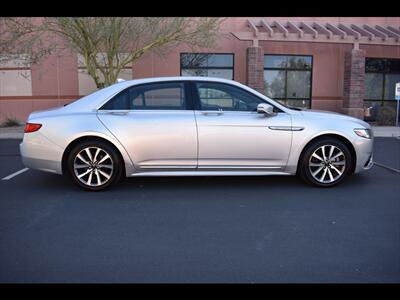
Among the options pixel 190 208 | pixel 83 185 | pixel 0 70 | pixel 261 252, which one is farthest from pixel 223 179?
pixel 0 70

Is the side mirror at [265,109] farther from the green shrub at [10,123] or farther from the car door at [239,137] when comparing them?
the green shrub at [10,123]

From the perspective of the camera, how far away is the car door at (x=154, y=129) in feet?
17.8

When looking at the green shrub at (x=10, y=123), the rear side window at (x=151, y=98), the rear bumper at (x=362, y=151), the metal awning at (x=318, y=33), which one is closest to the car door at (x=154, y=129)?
the rear side window at (x=151, y=98)

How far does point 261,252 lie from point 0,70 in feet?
53.6

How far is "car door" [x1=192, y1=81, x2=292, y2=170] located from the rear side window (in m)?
0.26

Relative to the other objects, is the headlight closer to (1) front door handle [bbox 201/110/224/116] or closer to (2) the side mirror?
(2) the side mirror

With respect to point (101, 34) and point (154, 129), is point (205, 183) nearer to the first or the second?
point (154, 129)

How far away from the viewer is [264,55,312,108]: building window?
56.7ft

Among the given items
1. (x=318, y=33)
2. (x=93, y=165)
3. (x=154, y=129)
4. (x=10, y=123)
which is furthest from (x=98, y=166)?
(x=318, y=33)

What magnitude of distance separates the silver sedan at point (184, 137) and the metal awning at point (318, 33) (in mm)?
10409

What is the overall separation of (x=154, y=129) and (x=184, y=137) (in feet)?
1.41

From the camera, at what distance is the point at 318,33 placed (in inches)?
619
